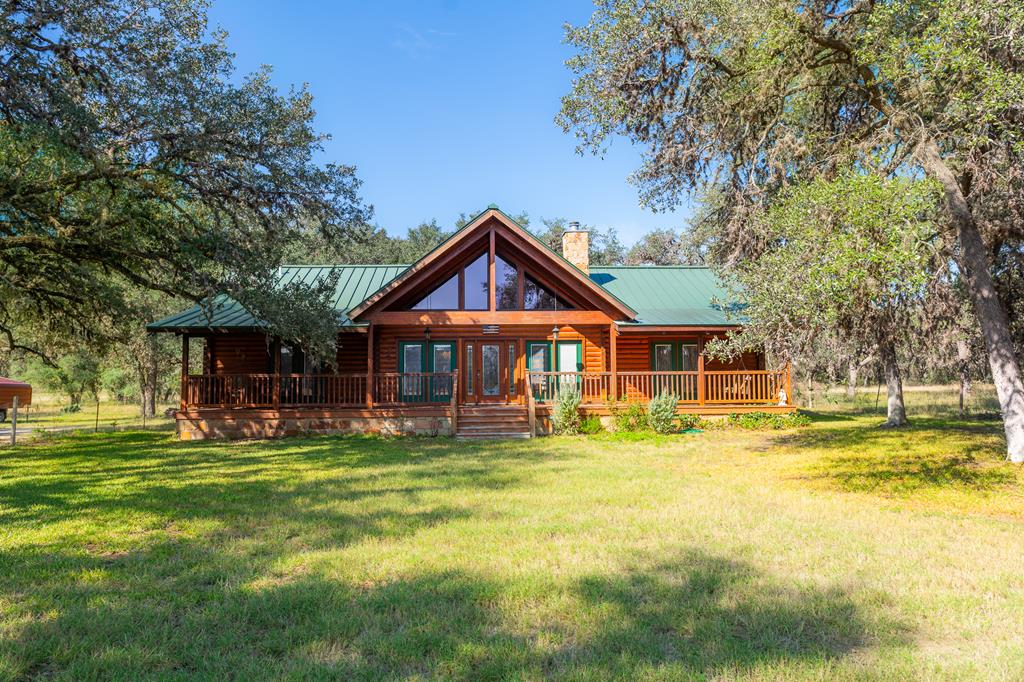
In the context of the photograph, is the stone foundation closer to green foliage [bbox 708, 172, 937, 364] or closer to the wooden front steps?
the wooden front steps

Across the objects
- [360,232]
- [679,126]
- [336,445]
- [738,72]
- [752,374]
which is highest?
[738,72]

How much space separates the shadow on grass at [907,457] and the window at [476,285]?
971cm

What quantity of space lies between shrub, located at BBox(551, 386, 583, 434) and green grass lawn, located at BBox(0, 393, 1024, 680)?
7224mm

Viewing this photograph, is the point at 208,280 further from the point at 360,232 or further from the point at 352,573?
the point at 352,573

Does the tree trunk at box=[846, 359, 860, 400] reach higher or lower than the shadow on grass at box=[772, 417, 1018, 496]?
higher

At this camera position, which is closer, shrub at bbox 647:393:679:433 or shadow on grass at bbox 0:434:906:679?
shadow on grass at bbox 0:434:906:679

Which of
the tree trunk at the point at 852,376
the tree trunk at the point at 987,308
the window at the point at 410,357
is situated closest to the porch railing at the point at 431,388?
the window at the point at 410,357

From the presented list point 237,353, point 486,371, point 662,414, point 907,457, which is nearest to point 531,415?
point 486,371

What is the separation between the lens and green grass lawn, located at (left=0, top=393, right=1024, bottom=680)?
376cm

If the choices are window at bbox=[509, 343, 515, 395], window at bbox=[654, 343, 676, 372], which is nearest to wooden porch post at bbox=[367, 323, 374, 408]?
window at bbox=[509, 343, 515, 395]

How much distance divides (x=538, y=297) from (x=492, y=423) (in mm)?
4746

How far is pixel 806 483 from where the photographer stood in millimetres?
9992

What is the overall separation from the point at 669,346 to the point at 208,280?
15234mm

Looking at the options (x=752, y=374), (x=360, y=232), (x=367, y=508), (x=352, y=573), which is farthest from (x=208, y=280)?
(x=752, y=374)
